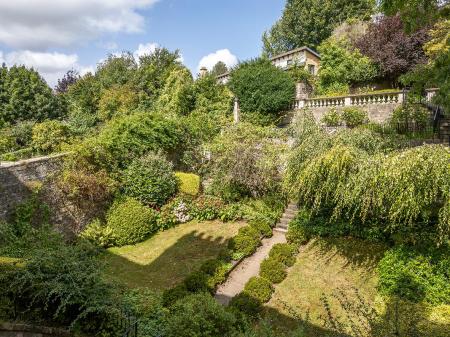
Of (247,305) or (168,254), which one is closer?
(247,305)

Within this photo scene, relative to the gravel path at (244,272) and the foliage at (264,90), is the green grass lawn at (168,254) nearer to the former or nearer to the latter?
the gravel path at (244,272)

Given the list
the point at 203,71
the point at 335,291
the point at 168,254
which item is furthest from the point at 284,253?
the point at 203,71

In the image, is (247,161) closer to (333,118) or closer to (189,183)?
(189,183)

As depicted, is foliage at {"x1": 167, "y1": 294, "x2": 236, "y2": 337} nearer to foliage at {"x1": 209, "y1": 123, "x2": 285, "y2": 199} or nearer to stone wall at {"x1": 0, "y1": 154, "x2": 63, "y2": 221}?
stone wall at {"x1": 0, "y1": 154, "x2": 63, "y2": 221}

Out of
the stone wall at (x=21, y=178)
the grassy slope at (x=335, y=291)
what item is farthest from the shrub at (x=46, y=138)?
the grassy slope at (x=335, y=291)

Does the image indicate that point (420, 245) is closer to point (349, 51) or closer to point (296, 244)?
point (296, 244)

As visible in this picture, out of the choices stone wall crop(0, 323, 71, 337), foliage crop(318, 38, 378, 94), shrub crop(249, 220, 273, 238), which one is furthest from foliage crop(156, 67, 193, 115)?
stone wall crop(0, 323, 71, 337)
